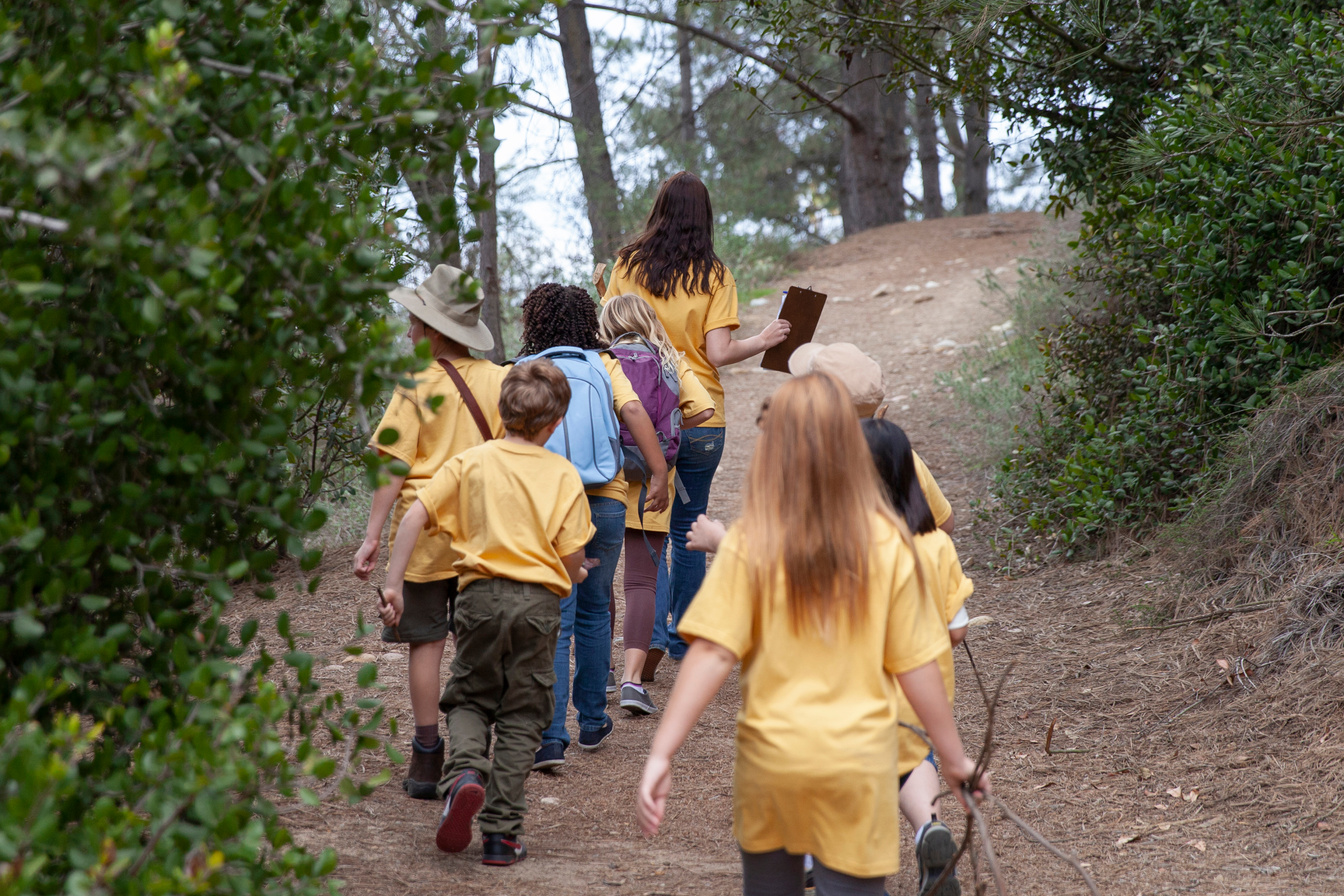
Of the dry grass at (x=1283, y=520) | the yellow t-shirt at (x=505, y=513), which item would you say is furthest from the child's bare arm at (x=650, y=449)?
the dry grass at (x=1283, y=520)

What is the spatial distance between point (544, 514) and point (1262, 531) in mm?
3377

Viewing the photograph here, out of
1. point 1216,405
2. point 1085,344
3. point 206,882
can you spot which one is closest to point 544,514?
point 206,882

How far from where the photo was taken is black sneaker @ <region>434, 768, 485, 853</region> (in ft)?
11.0

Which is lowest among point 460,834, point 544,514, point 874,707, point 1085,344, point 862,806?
point 460,834

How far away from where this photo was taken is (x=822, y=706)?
2.34 metres

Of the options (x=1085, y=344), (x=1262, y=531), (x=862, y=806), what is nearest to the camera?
(x=862, y=806)

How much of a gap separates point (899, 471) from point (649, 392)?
67.3 inches

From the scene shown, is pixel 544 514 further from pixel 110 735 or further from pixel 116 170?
pixel 116 170

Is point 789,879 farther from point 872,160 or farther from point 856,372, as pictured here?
point 872,160

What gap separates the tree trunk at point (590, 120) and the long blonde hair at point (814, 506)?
914cm

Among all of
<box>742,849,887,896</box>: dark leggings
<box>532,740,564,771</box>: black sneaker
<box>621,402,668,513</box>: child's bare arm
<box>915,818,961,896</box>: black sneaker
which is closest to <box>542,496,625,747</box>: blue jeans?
<box>532,740,564,771</box>: black sneaker

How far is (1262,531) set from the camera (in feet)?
16.5

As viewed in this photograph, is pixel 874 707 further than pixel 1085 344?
No

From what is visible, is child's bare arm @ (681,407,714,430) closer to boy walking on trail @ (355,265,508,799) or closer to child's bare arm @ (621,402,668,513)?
child's bare arm @ (621,402,668,513)
